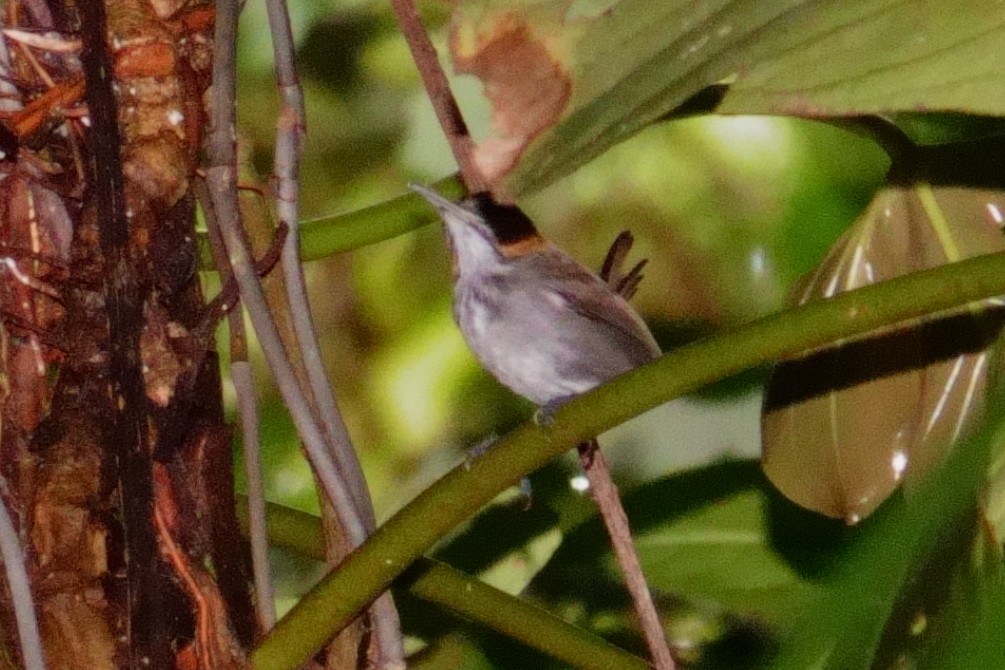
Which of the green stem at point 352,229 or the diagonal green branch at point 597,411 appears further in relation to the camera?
the green stem at point 352,229

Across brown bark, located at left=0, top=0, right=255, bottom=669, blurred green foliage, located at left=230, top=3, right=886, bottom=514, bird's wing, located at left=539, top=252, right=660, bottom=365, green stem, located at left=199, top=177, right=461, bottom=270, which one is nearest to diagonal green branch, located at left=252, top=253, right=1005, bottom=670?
brown bark, located at left=0, top=0, right=255, bottom=669

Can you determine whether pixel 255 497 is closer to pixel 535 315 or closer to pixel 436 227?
pixel 535 315

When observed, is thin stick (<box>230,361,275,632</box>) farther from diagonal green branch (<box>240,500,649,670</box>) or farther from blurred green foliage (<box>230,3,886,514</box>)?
blurred green foliage (<box>230,3,886,514</box>)

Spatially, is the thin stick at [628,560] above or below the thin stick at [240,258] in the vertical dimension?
below

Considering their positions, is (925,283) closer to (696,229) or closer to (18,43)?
(18,43)

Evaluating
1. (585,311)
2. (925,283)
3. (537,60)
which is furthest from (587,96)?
(585,311)

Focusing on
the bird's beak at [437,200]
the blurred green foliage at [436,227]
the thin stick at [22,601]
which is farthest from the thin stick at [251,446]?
the blurred green foliage at [436,227]

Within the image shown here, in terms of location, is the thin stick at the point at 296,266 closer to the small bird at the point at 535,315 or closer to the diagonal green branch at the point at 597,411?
the diagonal green branch at the point at 597,411
